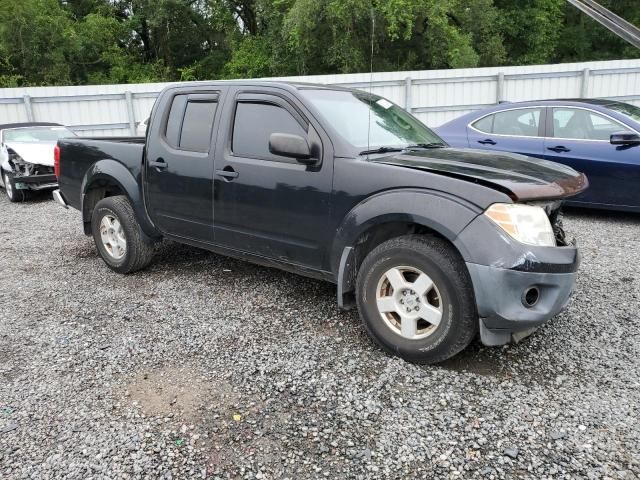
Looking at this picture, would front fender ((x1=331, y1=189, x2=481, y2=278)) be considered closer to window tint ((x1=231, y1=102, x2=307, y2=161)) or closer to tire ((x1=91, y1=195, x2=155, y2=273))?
window tint ((x1=231, y1=102, x2=307, y2=161))

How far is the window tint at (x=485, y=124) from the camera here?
24.3ft

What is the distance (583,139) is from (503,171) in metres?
4.06

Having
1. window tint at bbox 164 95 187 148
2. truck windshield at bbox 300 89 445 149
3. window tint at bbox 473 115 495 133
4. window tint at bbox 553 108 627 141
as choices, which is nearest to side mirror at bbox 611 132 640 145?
window tint at bbox 553 108 627 141

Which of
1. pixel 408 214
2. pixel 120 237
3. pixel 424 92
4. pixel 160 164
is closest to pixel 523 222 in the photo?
pixel 408 214

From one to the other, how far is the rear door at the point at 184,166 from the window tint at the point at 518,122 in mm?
4476

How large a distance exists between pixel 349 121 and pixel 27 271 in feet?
12.9

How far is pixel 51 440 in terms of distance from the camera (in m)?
2.69

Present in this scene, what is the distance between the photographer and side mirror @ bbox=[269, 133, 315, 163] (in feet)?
11.5

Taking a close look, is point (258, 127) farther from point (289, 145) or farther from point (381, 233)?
point (381, 233)

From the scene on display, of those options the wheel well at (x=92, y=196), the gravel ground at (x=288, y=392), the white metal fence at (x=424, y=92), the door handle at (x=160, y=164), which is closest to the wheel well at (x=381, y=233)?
the gravel ground at (x=288, y=392)

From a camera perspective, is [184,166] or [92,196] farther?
[92,196]

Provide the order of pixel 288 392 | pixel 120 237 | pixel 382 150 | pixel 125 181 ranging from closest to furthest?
pixel 288 392
pixel 382 150
pixel 125 181
pixel 120 237

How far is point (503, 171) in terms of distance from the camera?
3268mm

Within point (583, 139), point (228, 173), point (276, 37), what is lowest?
point (583, 139)
